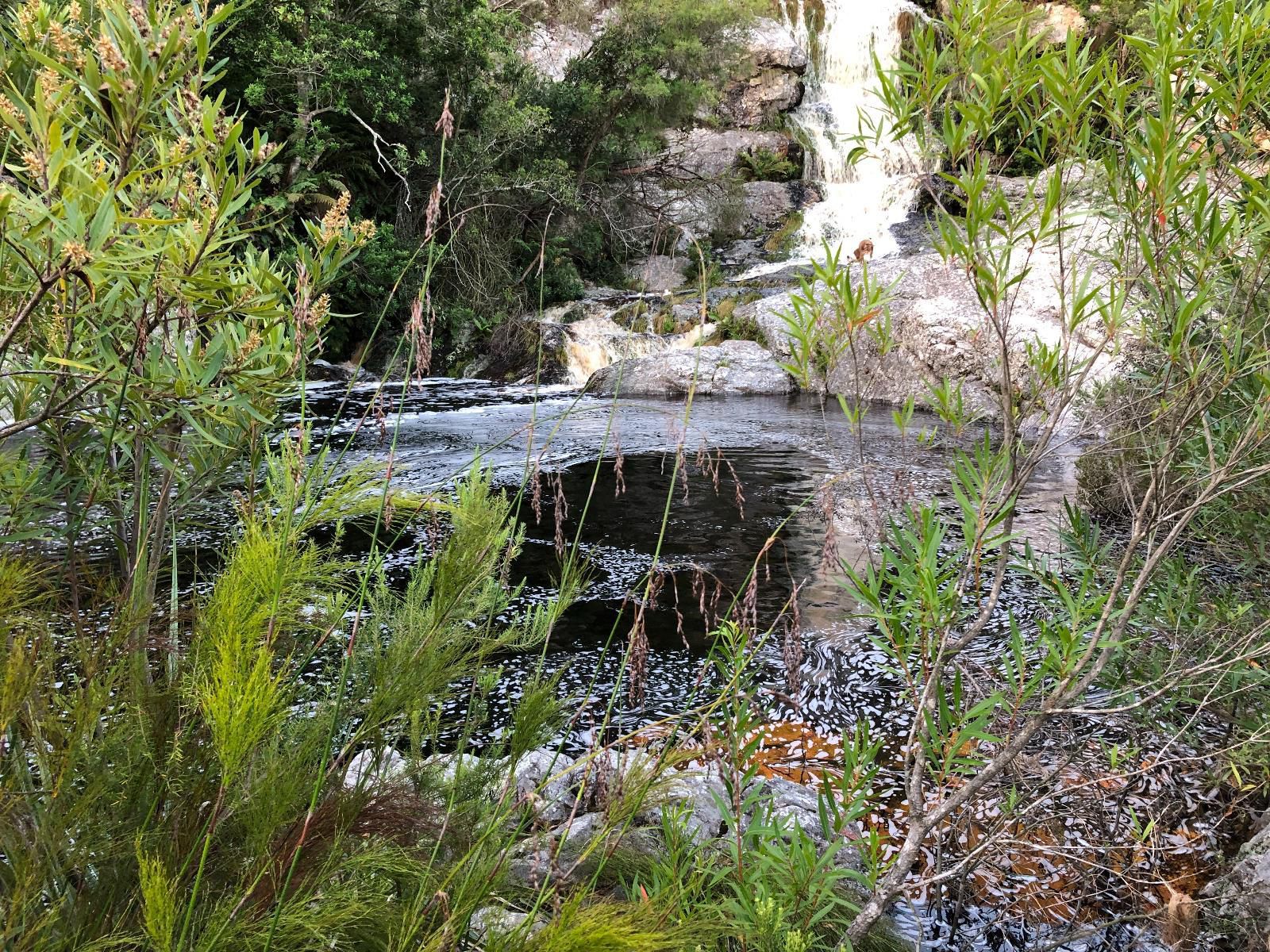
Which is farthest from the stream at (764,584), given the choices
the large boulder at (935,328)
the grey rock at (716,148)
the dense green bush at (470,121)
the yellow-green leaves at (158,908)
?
the grey rock at (716,148)

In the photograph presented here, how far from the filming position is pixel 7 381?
2.21 meters

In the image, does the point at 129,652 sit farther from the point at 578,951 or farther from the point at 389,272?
the point at 389,272

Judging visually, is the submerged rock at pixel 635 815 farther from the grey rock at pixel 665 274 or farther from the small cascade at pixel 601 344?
the grey rock at pixel 665 274

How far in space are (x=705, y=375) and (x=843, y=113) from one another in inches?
525

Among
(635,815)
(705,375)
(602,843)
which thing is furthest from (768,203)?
(635,815)

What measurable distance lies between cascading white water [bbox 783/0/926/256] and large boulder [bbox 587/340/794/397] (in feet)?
19.6

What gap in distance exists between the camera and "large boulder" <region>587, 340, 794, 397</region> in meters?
14.2

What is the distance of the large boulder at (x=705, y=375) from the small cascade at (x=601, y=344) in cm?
71

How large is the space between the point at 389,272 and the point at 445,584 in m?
16.7

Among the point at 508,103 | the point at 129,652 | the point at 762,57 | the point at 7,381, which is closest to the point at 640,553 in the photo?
the point at 7,381

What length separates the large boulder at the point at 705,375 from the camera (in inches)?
558

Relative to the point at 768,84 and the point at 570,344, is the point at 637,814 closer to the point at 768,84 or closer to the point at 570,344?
the point at 570,344

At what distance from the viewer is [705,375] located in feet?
47.9

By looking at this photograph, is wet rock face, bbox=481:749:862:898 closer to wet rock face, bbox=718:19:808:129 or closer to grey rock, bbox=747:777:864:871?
grey rock, bbox=747:777:864:871
